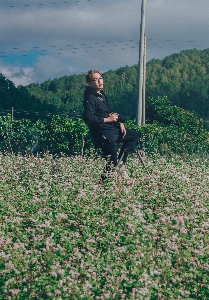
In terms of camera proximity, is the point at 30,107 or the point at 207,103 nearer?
the point at 30,107

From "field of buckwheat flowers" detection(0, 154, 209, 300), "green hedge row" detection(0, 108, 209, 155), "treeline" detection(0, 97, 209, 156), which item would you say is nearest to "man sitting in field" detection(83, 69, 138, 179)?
"field of buckwheat flowers" detection(0, 154, 209, 300)

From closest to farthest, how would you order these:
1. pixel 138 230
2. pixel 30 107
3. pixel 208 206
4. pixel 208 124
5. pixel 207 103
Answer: pixel 138 230, pixel 208 206, pixel 30 107, pixel 208 124, pixel 207 103

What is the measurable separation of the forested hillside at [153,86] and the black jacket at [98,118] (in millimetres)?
76004

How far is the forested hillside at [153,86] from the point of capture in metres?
102

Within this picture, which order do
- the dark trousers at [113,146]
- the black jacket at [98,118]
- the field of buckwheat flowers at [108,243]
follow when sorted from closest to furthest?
1. the field of buckwheat flowers at [108,243]
2. the black jacket at [98,118]
3. the dark trousers at [113,146]

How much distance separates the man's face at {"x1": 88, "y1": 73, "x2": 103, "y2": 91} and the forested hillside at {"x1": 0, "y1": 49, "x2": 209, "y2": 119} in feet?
250

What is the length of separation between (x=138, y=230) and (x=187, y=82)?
10466 centimetres

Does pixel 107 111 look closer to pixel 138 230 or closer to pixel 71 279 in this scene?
pixel 138 230

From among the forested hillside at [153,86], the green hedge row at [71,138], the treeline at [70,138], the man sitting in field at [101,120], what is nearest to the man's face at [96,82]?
the man sitting in field at [101,120]

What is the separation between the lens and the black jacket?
9.64 meters

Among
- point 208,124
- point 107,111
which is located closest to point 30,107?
point 208,124

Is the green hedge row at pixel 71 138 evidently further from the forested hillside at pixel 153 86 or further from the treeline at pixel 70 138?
the forested hillside at pixel 153 86

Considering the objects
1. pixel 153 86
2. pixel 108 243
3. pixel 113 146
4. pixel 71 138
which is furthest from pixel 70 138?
pixel 153 86

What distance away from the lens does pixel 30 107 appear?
6769cm
